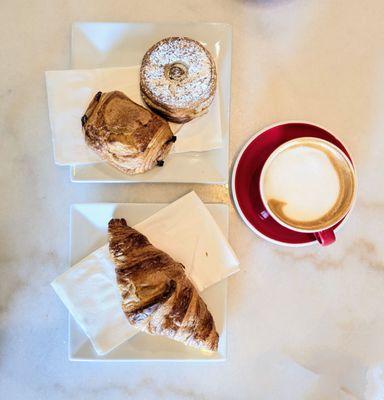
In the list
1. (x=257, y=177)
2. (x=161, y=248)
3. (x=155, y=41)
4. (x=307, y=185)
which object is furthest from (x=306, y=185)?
(x=155, y=41)

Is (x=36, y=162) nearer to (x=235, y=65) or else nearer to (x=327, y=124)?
(x=235, y=65)

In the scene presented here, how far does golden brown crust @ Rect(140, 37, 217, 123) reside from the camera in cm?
86

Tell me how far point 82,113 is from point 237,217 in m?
→ 0.41

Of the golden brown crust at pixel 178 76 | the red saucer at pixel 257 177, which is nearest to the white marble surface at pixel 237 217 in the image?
the red saucer at pixel 257 177

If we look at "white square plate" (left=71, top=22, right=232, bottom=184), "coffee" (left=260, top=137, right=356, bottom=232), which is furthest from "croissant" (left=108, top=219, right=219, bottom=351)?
"coffee" (left=260, top=137, right=356, bottom=232)

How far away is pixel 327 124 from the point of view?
1.01m

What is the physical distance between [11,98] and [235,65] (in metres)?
0.51

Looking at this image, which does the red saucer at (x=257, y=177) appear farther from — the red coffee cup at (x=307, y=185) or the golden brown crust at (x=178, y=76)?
the golden brown crust at (x=178, y=76)

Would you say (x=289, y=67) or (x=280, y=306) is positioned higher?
(x=289, y=67)

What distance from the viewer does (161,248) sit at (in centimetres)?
94

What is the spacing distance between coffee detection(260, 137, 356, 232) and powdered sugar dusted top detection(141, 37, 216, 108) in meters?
0.21

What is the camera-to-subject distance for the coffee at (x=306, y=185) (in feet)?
2.94

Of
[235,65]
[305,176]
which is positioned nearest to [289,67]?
[235,65]

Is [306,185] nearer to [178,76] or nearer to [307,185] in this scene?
[307,185]
